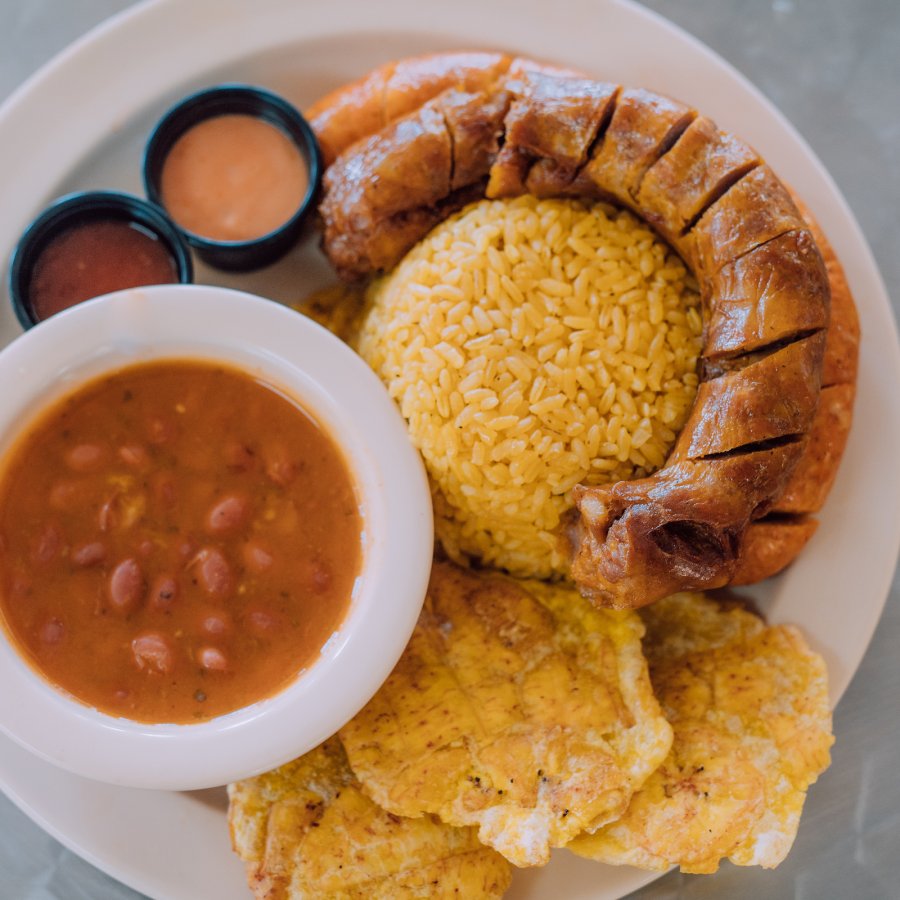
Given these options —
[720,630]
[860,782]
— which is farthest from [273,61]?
[860,782]

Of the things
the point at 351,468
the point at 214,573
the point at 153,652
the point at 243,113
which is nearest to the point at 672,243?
the point at 351,468

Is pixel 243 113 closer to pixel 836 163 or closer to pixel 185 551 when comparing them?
pixel 185 551

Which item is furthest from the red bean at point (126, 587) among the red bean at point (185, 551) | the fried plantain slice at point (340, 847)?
the fried plantain slice at point (340, 847)

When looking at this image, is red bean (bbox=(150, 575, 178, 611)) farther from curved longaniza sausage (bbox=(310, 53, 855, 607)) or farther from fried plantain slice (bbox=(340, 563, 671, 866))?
curved longaniza sausage (bbox=(310, 53, 855, 607))

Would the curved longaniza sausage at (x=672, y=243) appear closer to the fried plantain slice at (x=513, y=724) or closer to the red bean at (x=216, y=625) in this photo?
the fried plantain slice at (x=513, y=724)

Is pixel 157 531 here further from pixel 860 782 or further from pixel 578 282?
pixel 860 782
